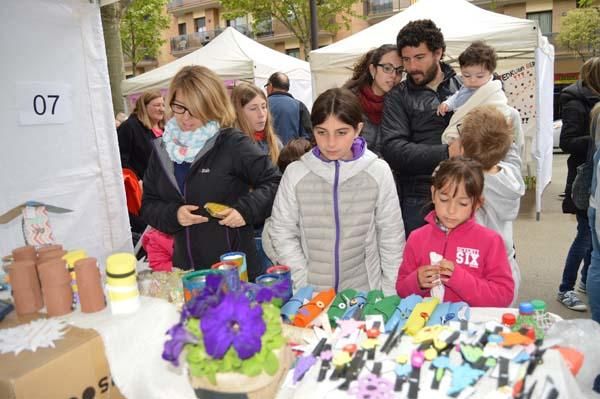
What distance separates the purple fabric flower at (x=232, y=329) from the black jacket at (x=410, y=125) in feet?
4.77

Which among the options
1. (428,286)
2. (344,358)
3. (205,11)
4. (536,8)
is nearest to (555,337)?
(428,286)

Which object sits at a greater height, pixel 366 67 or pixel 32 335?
pixel 366 67

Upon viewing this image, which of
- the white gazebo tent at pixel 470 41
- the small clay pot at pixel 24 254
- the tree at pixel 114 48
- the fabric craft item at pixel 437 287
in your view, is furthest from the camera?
the tree at pixel 114 48

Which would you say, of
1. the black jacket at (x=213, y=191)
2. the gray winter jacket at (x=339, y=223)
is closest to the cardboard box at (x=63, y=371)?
the black jacket at (x=213, y=191)

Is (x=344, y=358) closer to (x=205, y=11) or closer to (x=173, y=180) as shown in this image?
(x=173, y=180)

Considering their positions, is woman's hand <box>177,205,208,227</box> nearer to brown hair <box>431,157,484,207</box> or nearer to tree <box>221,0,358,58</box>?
brown hair <box>431,157,484,207</box>

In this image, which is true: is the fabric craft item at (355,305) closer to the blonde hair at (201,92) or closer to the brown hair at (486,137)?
the brown hair at (486,137)

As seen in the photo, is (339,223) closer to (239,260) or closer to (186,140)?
(239,260)

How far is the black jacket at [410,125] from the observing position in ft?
7.48

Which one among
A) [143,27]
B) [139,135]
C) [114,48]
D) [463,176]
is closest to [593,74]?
[463,176]

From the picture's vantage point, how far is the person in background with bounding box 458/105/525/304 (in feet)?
6.40

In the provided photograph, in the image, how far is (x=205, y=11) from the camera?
3106 centimetres

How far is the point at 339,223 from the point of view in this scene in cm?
194

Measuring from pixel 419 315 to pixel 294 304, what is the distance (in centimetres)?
39
